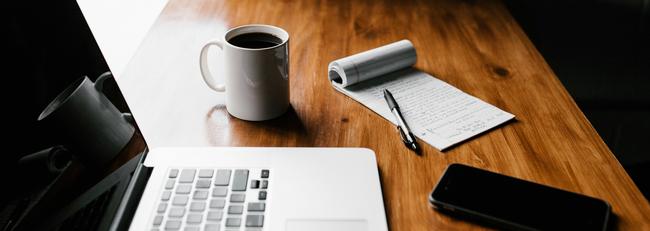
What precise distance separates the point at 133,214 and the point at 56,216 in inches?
3.7

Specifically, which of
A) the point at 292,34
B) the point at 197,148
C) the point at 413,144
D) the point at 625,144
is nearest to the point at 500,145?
the point at 413,144

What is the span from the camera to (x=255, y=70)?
2.36ft

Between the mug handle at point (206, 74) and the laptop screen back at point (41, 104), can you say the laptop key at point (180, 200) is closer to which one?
the laptop screen back at point (41, 104)

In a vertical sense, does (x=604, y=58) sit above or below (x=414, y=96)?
below

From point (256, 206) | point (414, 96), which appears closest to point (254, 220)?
point (256, 206)

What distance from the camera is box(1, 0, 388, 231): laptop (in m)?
0.46

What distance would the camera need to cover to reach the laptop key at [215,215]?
1.85 ft

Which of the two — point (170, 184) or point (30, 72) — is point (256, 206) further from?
point (30, 72)

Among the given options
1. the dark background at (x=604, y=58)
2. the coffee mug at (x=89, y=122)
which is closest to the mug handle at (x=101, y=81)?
the coffee mug at (x=89, y=122)

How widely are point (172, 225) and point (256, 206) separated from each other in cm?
9

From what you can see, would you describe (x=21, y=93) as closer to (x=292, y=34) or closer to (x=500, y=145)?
(x=500, y=145)

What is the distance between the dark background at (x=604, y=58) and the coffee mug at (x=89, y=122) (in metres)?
1.28

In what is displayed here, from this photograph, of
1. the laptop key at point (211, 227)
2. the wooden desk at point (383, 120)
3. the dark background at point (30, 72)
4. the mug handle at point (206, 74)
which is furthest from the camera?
the mug handle at point (206, 74)

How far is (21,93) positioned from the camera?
17.9 inches
